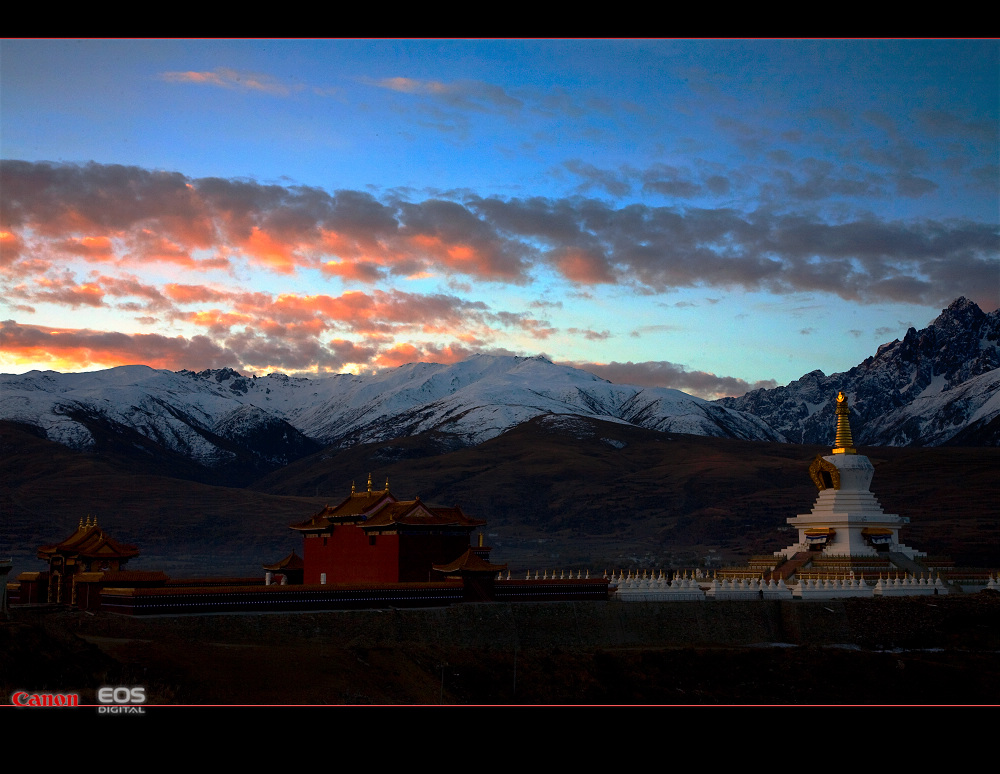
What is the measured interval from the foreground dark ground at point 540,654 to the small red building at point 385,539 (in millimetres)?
5273

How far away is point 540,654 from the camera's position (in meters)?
41.1

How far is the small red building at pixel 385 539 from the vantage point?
1833 inches

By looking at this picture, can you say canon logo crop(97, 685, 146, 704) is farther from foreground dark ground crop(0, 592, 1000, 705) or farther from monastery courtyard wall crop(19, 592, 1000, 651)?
monastery courtyard wall crop(19, 592, 1000, 651)

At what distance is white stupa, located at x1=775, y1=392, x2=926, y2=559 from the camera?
184 feet

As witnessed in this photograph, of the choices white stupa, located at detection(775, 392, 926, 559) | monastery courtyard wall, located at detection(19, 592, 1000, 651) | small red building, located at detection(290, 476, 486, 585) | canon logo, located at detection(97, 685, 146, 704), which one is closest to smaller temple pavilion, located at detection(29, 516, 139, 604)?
monastery courtyard wall, located at detection(19, 592, 1000, 651)

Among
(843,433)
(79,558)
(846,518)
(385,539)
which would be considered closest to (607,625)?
(385,539)

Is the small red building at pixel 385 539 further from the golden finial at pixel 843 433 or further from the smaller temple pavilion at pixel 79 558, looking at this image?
the golden finial at pixel 843 433


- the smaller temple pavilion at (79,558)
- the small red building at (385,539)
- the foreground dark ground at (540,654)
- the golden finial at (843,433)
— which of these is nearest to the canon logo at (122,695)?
the foreground dark ground at (540,654)

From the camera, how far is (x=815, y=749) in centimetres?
1777

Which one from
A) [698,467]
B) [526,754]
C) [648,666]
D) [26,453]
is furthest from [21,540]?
[526,754]

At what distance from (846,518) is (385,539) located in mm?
24473

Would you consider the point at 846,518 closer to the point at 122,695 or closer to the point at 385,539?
the point at 385,539

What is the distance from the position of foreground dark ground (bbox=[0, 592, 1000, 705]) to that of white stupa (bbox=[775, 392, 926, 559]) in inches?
220

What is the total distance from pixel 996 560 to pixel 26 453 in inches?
5546
